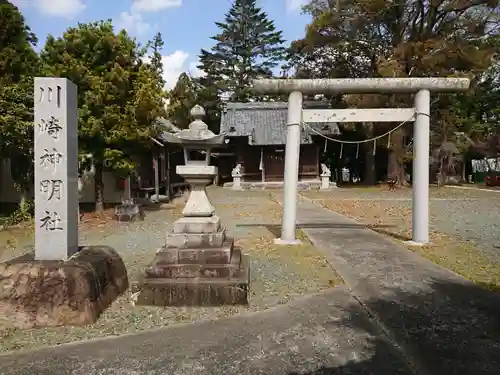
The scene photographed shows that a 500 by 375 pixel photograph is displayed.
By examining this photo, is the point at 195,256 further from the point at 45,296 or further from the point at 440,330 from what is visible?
the point at 440,330

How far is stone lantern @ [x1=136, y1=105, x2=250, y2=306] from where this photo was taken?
4797mm

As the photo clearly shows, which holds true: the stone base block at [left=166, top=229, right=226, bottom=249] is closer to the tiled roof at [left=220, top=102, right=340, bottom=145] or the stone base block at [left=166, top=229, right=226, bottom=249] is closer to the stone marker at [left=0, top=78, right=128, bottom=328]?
the stone marker at [left=0, top=78, right=128, bottom=328]

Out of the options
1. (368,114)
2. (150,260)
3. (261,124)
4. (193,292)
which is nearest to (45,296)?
(193,292)

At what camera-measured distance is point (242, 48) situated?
4206 centimetres

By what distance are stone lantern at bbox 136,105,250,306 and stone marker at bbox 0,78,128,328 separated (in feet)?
2.19

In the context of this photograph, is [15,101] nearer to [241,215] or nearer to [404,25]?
[241,215]

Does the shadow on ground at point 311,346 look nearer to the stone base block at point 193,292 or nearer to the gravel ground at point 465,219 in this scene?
the stone base block at point 193,292

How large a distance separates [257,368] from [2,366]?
2.10m

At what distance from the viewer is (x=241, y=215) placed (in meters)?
13.8

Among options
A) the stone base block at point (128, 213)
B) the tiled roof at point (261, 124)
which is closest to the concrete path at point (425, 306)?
the stone base block at point (128, 213)

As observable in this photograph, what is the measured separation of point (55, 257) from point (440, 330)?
13.5 feet

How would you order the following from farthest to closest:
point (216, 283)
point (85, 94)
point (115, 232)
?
1. point (85, 94)
2. point (115, 232)
3. point (216, 283)

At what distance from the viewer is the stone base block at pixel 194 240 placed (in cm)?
543

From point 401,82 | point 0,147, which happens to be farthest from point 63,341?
point 0,147
